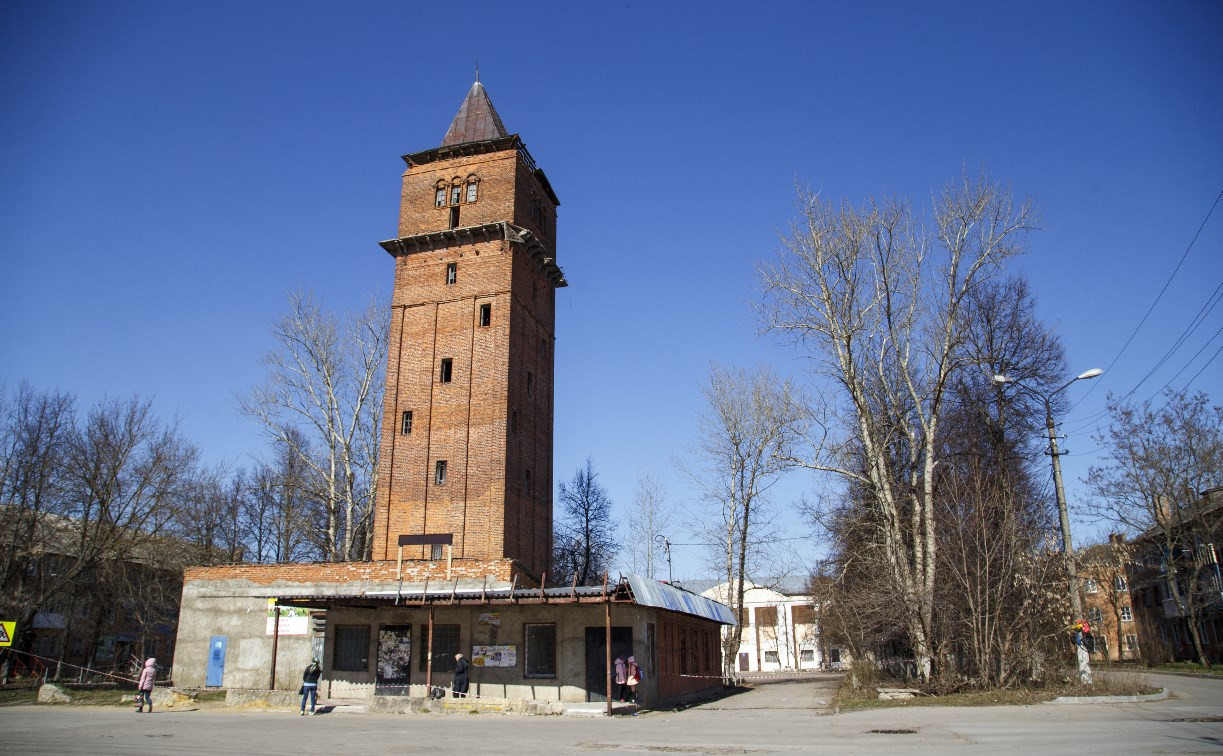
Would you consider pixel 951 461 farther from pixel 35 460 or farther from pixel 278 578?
pixel 35 460

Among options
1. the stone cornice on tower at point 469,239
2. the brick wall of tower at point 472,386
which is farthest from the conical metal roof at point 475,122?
the stone cornice on tower at point 469,239

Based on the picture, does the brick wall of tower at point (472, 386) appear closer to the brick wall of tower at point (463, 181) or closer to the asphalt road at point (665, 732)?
the brick wall of tower at point (463, 181)

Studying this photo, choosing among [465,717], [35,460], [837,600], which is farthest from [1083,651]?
[35,460]

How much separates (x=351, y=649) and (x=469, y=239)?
16.5 meters

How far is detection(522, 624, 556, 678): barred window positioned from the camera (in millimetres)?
22922

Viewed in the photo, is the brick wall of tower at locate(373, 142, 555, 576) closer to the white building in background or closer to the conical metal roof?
the conical metal roof

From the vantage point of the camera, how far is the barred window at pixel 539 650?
75.2 feet

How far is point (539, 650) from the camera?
23.1 metres

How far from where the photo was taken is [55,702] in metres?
24.8

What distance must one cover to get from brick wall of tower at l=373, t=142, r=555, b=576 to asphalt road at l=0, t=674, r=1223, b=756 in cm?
986

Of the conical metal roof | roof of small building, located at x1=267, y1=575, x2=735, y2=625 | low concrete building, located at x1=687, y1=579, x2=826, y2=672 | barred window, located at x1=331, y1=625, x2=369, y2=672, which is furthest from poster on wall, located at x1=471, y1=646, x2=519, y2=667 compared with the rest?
low concrete building, located at x1=687, y1=579, x2=826, y2=672

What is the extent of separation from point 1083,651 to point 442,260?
26.0 meters

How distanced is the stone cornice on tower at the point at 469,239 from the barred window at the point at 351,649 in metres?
15.8

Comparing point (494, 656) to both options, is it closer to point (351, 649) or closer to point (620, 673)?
point (620, 673)
